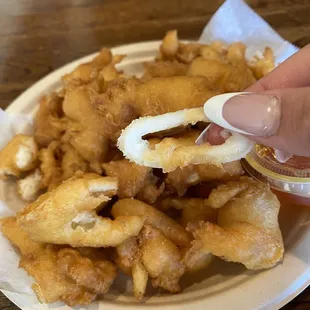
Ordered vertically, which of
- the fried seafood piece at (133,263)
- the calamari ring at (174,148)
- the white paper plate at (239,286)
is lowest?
the white paper plate at (239,286)

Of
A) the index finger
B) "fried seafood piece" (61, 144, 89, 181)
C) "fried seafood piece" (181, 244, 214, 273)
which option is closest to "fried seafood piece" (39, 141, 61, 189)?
"fried seafood piece" (61, 144, 89, 181)

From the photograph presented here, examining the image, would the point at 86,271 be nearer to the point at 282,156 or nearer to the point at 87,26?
the point at 282,156

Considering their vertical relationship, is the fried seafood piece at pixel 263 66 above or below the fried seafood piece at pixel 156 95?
below

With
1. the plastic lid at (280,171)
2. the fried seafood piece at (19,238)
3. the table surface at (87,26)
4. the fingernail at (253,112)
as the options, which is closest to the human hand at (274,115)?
the fingernail at (253,112)

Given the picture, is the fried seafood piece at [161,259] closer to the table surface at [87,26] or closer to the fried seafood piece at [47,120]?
the fried seafood piece at [47,120]

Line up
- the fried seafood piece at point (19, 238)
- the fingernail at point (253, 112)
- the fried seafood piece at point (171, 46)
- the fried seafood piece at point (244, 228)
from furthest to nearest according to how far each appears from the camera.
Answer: the fried seafood piece at point (171, 46), the fried seafood piece at point (19, 238), the fried seafood piece at point (244, 228), the fingernail at point (253, 112)

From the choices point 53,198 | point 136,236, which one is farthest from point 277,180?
point 53,198

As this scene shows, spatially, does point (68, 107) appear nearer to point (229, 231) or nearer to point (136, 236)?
point (136, 236)
